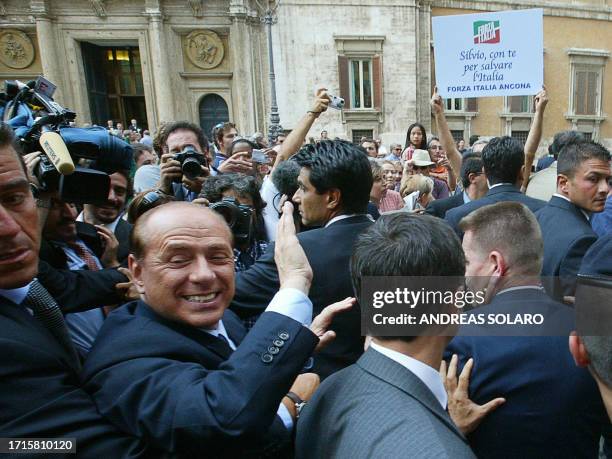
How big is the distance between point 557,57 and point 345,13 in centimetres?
1155

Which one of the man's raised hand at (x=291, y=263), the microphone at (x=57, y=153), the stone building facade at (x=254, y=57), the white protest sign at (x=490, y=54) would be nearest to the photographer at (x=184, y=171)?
the microphone at (x=57, y=153)

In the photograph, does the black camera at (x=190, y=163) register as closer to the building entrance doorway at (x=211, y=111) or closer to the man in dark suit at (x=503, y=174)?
the man in dark suit at (x=503, y=174)

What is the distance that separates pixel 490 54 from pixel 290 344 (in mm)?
4351

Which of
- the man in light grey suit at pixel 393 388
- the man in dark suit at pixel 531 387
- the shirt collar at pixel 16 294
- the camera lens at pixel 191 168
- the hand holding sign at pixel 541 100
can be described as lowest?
the man in dark suit at pixel 531 387

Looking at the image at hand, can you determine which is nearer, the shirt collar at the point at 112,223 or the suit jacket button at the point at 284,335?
the suit jacket button at the point at 284,335

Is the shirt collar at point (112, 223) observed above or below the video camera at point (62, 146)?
below

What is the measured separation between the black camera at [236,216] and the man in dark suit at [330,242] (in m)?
0.23

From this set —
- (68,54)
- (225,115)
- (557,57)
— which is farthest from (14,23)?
(557,57)

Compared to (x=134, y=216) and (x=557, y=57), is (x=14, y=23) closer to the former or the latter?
(x=134, y=216)

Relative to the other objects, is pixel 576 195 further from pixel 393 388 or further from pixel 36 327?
pixel 36 327

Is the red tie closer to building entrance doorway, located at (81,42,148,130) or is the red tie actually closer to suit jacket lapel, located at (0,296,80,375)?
suit jacket lapel, located at (0,296,80,375)

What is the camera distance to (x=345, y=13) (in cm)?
1873

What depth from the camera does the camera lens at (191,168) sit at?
2.63 meters

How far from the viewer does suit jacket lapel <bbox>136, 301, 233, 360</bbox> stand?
1.19 m
